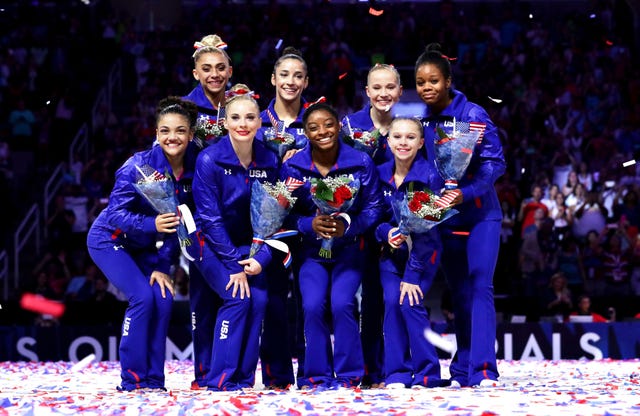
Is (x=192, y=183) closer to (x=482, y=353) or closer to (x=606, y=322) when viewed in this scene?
(x=482, y=353)

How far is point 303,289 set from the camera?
714 cm

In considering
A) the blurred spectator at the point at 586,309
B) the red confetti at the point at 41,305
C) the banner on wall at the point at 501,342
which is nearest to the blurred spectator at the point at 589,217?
the blurred spectator at the point at 586,309

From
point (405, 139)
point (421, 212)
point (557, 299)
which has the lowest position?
point (557, 299)

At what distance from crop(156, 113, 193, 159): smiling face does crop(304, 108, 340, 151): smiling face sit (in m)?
0.82

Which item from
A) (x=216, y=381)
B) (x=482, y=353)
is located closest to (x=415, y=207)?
(x=482, y=353)

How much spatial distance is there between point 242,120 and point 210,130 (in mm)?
610

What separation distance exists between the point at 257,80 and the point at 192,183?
1183 cm

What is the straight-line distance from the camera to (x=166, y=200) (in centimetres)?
707

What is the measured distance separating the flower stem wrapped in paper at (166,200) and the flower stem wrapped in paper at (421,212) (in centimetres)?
133

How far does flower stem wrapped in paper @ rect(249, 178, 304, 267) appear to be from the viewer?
6970mm

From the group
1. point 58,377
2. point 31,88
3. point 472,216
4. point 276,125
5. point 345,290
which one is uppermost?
point 31,88

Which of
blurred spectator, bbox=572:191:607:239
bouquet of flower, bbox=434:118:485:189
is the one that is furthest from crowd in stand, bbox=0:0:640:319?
bouquet of flower, bbox=434:118:485:189

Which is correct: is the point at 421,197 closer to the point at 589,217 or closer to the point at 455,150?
the point at 455,150

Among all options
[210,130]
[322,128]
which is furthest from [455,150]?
[210,130]
